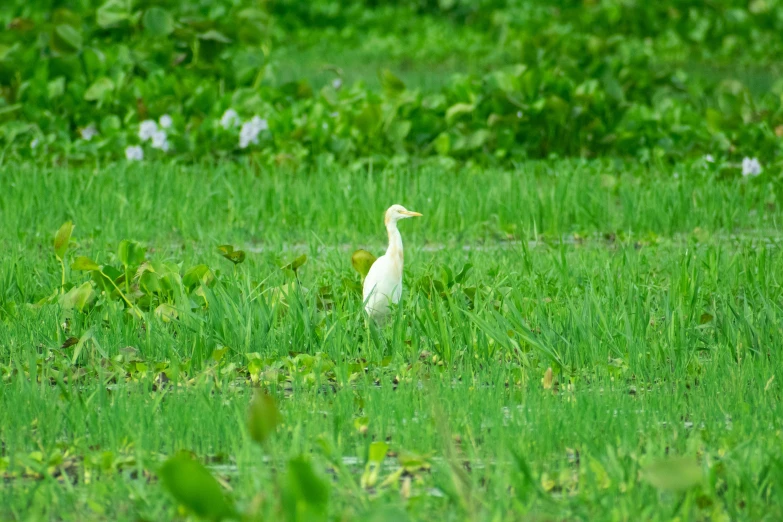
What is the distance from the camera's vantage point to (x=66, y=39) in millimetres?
9570

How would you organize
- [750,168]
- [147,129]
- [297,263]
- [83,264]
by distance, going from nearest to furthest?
1. [83,264]
2. [297,263]
3. [750,168]
4. [147,129]

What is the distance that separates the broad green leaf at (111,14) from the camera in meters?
10.1

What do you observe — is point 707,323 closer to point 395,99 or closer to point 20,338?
point 20,338

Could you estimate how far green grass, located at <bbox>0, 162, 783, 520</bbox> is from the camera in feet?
9.86

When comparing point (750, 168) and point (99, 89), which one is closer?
point (750, 168)

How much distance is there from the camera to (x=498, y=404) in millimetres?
3668

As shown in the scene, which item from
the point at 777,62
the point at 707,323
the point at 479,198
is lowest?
the point at 777,62

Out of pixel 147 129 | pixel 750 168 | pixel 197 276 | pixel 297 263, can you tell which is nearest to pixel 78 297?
pixel 197 276

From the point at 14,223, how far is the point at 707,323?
379 centimetres

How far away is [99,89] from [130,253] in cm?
474

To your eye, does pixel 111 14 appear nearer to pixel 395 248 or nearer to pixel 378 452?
pixel 395 248

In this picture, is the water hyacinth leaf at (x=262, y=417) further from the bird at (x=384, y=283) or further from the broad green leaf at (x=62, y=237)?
the broad green leaf at (x=62, y=237)

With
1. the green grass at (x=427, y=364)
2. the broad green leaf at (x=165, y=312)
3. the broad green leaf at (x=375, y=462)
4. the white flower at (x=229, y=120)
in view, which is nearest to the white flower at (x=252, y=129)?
the white flower at (x=229, y=120)

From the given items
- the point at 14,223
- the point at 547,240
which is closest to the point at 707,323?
the point at 547,240
